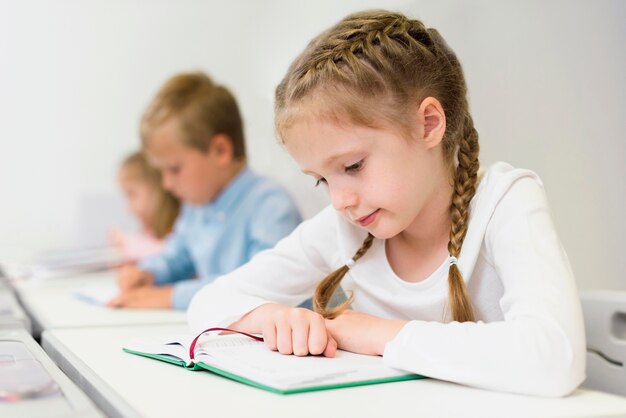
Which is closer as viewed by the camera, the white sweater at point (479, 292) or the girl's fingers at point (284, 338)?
the white sweater at point (479, 292)

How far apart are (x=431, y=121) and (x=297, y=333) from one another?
0.31m

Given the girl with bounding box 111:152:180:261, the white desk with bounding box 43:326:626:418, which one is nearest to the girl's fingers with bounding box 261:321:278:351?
the white desk with bounding box 43:326:626:418

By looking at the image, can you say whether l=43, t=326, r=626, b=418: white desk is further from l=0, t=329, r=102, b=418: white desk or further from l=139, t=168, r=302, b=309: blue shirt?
l=139, t=168, r=302, b=309: blue shirt

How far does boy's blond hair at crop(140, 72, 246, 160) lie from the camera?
1953 mm

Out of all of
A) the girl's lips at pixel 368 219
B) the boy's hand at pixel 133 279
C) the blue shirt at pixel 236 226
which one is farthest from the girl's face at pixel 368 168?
the boy's hand at pixel 133 279

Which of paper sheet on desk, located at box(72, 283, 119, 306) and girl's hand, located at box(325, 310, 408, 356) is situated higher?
girl's hand, located at box(325, 310, 408, 356)

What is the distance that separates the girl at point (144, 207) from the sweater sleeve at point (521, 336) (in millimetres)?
1999

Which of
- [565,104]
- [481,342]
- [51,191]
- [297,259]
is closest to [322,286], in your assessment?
[297,259]

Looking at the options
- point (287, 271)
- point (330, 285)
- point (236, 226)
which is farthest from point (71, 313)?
point (330, 285)

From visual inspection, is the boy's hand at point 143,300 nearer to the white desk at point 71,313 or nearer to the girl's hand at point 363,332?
the white desk at point 71,313

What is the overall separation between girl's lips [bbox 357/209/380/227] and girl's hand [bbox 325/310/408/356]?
11cm

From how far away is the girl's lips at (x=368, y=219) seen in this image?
925 millimetres

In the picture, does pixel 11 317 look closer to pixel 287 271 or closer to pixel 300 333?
pixel 287 271

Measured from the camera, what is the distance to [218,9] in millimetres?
2832
